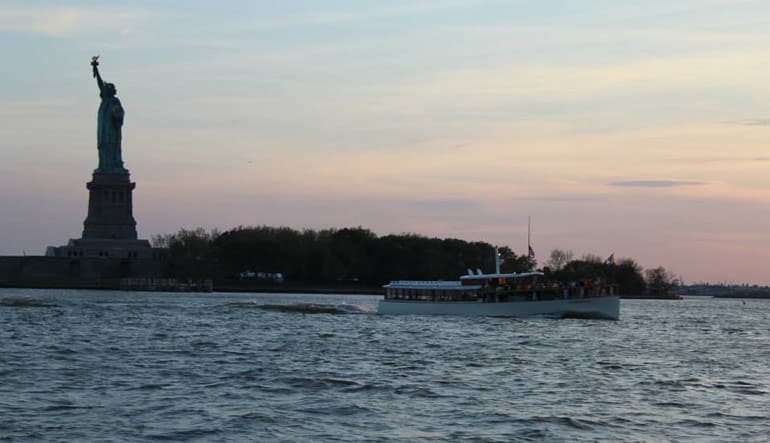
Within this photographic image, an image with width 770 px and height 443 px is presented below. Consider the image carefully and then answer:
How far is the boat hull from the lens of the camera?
11444 cm

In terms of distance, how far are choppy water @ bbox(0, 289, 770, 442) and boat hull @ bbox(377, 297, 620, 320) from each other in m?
21.1

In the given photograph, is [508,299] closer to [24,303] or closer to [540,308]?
[540,308]

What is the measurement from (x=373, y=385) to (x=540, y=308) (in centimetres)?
6499

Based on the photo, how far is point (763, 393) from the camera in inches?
Result: 2068

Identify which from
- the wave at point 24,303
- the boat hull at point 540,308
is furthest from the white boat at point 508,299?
the wave at point 24,303

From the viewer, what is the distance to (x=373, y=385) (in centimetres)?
5219

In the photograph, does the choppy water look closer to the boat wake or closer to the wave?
the wave

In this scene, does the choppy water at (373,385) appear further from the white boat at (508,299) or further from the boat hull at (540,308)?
the white boat at (508,299)

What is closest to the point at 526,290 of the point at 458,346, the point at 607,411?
the point at 458,346

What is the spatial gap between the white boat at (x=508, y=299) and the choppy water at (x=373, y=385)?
2152 centimetres

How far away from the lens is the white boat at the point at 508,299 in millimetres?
114938

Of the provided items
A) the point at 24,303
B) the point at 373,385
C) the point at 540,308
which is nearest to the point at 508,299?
the point at 540,308

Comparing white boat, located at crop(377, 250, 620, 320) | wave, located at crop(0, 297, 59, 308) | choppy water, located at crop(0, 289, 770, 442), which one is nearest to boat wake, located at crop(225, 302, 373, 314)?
white boat, located at crop(377, 250, 620, 320)

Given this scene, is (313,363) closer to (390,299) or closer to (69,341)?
(69,341)
